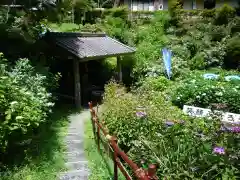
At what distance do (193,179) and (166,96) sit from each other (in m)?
10.6

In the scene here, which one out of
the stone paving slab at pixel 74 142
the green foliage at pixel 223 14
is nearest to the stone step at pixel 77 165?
the stone paving slab at pixel 74 142

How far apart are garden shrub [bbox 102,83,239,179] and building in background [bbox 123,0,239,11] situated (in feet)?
83.1

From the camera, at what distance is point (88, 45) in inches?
635

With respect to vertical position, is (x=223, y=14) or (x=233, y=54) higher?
(x=223, y=14)

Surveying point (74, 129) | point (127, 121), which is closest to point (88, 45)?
point (74, 129)

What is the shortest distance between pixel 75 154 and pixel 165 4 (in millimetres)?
28064

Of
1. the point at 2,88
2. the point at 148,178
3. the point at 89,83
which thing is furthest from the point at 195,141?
the point at 89,83

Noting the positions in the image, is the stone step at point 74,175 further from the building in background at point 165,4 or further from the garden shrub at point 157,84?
the building in background at point 165,4

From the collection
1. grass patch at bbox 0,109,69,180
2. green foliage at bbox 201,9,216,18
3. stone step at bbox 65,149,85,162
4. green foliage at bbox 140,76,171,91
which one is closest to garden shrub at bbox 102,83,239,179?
stone step at bbox 65,149,85,162

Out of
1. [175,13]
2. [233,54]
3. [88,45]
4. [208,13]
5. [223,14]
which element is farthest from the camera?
[175,13]

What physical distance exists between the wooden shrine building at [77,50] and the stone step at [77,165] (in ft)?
22.3

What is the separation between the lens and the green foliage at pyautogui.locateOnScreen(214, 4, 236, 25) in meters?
26.0

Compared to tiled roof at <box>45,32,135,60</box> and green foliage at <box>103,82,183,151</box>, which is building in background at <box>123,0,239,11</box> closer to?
tiled roof at <box>45,32,135,60</box>

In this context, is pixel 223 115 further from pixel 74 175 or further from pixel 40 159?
pixel 40 159
